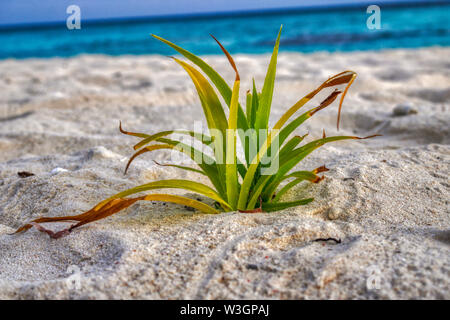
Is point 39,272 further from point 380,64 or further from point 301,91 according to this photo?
point 380,64

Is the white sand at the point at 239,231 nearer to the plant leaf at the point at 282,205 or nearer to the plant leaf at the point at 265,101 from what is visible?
the plant leaf at the point at 282,205

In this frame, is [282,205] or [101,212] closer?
[101,212]

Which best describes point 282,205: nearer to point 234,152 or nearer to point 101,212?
point 234,152

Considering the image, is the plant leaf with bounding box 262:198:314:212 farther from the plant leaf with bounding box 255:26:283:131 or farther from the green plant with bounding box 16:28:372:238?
the plant leaf with bounding box 255:26:283:131

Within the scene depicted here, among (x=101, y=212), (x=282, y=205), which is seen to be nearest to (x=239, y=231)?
(x=282, y=205)

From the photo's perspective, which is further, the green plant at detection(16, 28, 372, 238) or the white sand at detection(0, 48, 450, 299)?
the green plant at detection(16, 28, 372, 238)

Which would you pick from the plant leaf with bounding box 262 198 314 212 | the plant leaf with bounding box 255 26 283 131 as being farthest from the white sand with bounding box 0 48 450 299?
the plant leaf with bounding box 255 26 283 131

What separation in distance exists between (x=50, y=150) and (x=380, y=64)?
4715 millimetres

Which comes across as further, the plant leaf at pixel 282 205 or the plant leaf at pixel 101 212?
the plant leaf at pixel 282 205

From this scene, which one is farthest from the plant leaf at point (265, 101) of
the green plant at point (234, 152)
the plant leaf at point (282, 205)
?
the plant leaf at point (282, 205)

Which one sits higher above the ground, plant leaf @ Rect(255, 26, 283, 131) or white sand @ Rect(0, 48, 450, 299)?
plant leaf @ Rect(255, 26, 283, 131)

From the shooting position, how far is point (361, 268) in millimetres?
1056

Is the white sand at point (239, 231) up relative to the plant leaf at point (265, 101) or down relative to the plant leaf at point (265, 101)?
down
